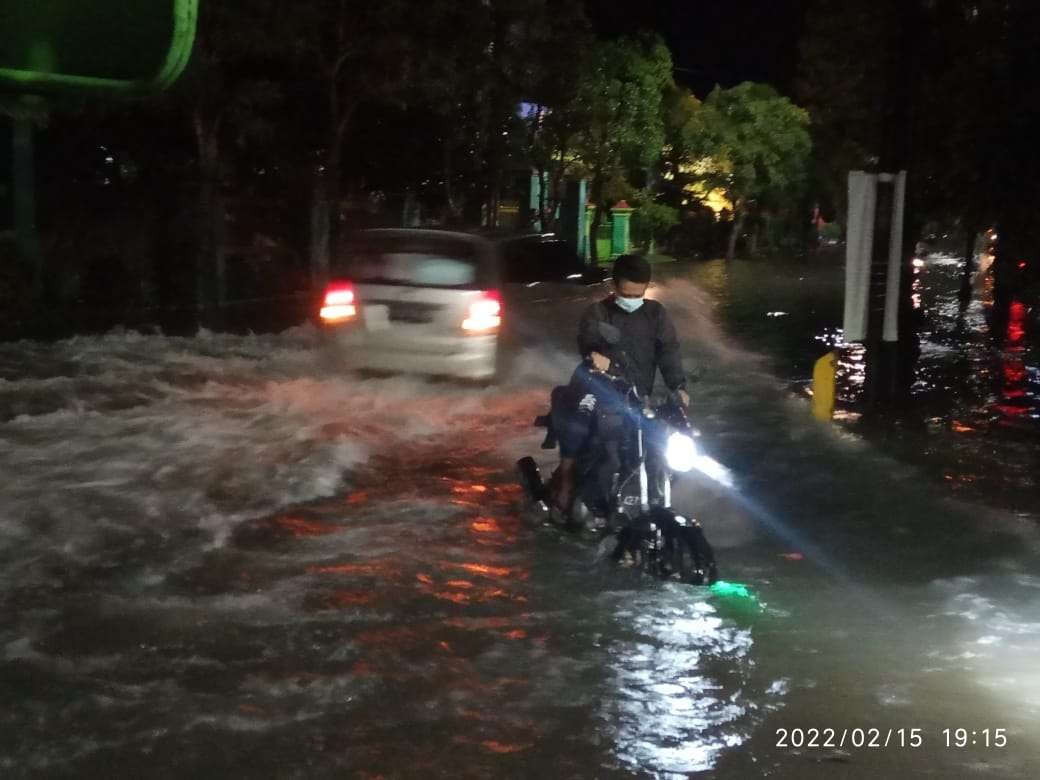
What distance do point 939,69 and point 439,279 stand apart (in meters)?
6.49

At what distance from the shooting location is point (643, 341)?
7.19m

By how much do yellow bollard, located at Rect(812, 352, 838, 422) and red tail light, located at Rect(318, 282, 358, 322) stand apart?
177 inches

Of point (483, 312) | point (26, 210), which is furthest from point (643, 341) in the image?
point (26, 210)

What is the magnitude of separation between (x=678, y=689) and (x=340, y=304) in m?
7.66

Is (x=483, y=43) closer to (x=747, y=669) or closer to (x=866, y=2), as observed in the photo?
(x=866, y=2)

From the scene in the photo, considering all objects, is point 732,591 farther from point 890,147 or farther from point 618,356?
point 890,147

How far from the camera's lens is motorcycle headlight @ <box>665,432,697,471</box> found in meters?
6.69

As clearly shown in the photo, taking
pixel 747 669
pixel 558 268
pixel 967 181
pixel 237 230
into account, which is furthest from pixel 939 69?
pixel 237 230

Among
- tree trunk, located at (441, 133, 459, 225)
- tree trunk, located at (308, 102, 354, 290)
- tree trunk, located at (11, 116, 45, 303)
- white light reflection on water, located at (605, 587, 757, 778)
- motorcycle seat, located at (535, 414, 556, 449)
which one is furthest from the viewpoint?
tree trunk, located at (441, 133, 459, 225)

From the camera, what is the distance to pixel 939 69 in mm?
14484

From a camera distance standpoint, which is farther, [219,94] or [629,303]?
[219,94]

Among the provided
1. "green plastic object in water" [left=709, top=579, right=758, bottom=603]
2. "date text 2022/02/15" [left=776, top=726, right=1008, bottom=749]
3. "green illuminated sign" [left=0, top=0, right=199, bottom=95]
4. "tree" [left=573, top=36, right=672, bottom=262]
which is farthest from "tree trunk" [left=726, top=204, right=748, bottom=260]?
"green illuminated sign" [left=0, top=0, right=199, bottom=95]

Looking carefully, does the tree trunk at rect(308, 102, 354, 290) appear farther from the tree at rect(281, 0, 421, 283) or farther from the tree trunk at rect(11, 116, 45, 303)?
the tree trunk at rect(11, 116, 45, 303)

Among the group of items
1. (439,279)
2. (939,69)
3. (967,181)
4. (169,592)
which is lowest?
(169,592)
